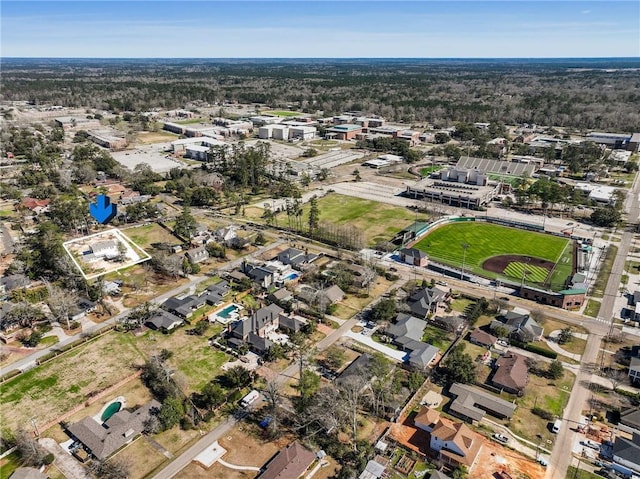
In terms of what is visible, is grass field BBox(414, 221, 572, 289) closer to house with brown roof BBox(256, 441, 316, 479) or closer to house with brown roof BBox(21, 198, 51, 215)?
house with brown roof BBox(256, 441, 316, 479)

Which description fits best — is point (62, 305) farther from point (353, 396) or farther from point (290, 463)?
point (353, 396)

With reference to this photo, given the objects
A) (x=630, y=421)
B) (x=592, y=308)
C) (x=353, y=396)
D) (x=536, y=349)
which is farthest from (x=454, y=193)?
(x=353, y=396)

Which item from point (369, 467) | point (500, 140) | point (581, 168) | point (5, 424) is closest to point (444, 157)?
point (500, 140)

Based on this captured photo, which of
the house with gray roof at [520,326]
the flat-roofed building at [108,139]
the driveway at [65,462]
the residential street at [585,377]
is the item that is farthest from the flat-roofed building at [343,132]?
the driveway at [65,462]

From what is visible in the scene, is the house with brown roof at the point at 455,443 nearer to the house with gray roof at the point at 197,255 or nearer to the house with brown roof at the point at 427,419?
the house with brown roof at the point at 427,419

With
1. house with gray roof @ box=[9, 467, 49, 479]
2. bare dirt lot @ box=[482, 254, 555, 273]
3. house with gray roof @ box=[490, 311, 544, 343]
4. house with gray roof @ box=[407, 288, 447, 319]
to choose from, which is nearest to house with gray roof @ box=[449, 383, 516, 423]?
house with gray roof @ box=[490, 311, 544, 343]

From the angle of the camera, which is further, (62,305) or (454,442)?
(62,305)

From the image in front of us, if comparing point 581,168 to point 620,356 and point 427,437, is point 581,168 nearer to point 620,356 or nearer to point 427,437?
point 620,356
